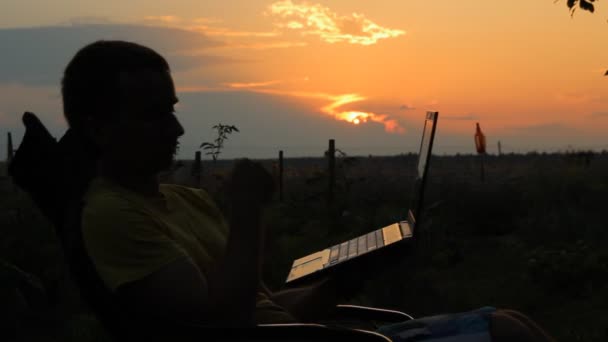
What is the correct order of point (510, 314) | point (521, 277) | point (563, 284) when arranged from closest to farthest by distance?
1. point (510, 314)
2. point (563, 284)
3. point (521, 277)

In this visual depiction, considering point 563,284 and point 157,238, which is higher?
point 157,238

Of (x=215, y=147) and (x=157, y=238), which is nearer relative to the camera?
(x=157, y=238)

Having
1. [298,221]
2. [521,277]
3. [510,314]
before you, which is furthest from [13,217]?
[510,314]

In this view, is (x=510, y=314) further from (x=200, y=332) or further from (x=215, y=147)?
(x=215, y=147)

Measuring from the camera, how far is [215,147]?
27.6ft

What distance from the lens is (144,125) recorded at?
6.67 ft

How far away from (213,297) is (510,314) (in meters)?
0.82

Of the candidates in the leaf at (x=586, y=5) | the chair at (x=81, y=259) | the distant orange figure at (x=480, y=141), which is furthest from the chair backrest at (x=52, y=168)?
the distant orange figure at (x=480, y=141)

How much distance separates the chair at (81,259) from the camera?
6.12ft

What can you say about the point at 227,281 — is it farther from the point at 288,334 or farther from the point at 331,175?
the point at 331,175

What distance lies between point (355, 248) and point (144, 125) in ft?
2.50

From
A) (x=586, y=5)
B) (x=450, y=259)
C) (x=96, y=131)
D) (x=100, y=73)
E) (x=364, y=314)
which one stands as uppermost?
(x=586, y=5)

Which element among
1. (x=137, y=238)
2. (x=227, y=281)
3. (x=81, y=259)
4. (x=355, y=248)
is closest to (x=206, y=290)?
(x=227, y=281)

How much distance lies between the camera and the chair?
73.4 inches
